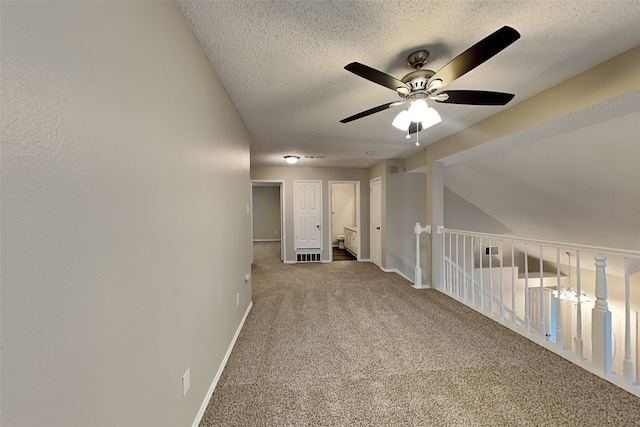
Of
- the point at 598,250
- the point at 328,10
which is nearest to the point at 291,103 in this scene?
the point at 328,10

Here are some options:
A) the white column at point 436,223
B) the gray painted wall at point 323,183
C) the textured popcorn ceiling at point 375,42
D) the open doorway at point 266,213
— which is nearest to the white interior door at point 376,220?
the gray painted wall at point 323,183

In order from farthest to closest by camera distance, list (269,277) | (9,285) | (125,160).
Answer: (269,277)
(125,160)
(9,285)

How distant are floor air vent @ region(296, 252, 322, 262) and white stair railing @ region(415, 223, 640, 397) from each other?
2.54 meters

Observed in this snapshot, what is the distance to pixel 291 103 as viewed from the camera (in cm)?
250

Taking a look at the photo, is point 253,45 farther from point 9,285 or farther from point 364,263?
point 364,263

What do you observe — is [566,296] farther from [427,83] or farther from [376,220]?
[427,83]

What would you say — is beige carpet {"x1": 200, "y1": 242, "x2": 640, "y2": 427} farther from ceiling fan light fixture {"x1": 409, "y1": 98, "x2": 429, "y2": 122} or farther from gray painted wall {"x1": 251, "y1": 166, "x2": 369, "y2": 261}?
gray painted wall {"x1": 251, "y1": 166, "x2": 369, "y2": 261}

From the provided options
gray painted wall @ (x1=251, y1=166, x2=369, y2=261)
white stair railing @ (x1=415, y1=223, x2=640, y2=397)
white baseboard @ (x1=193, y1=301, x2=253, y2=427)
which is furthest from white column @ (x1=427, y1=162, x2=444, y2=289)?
white baseboard @ (x1=193, y1=301, x2=253, y2=427)

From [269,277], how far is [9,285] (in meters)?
4.33

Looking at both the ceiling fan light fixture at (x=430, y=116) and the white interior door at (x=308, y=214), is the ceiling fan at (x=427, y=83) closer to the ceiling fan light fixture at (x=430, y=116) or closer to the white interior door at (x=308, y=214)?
the ceiling fan light fixture at (x=430, y=116)

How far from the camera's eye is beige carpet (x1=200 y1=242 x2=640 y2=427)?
5.13ft

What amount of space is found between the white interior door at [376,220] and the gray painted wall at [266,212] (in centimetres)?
469

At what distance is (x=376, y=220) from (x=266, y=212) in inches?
202

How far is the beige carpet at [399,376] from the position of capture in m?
1.56
